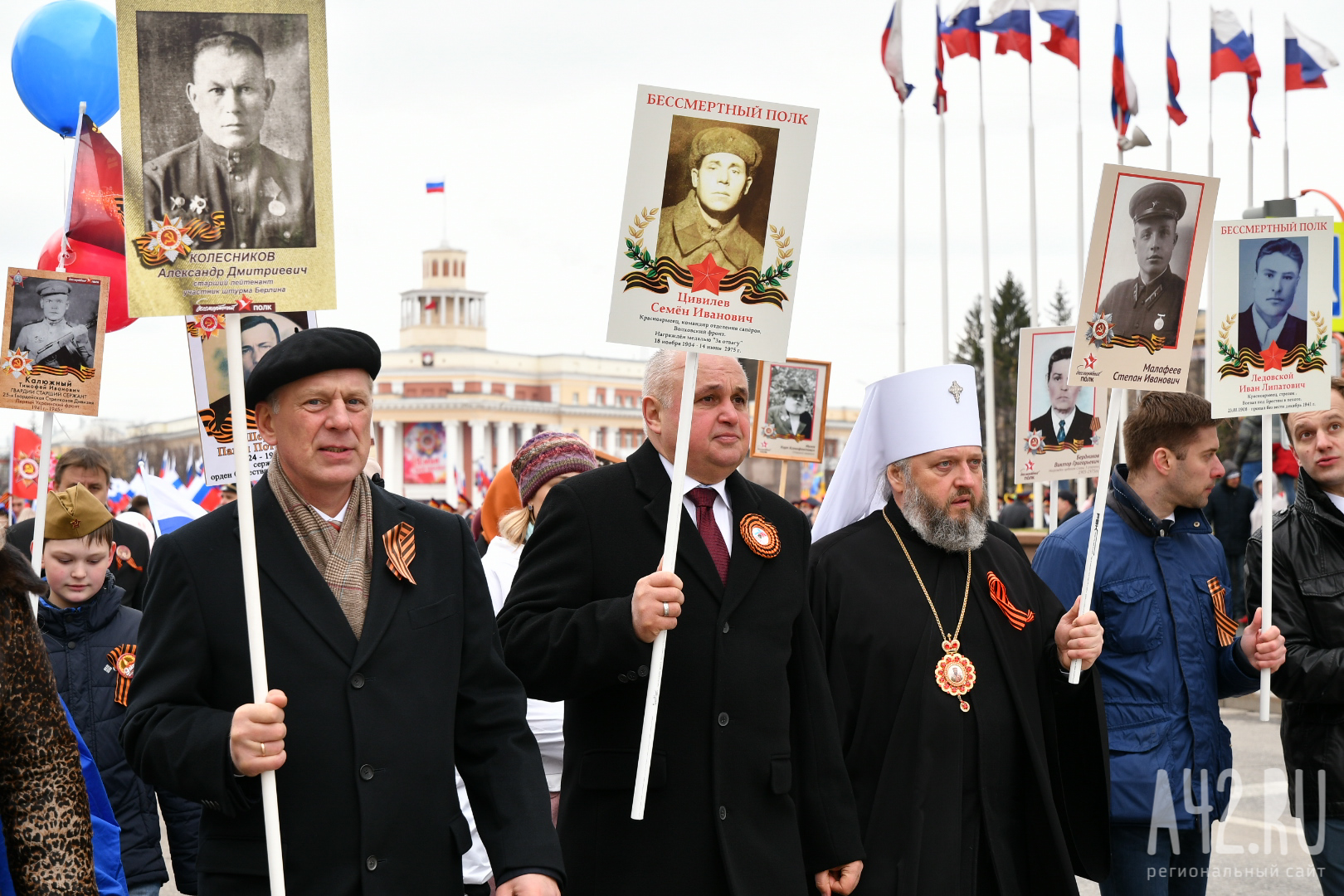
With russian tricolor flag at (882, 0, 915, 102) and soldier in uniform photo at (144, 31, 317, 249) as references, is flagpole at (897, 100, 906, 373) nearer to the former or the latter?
russian tricolor flag at (882, 0, 915, 102)

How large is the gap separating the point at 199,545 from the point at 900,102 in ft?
70.5

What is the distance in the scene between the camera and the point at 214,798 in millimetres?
2637

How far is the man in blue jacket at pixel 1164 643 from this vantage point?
423 centimetres

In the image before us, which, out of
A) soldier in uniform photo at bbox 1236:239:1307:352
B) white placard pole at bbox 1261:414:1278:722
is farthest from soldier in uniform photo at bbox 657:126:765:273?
soldier in uniform photo at bbox 1236:239:1307:352

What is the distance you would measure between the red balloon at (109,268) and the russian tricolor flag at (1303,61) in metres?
19.6

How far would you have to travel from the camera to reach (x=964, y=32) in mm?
22875

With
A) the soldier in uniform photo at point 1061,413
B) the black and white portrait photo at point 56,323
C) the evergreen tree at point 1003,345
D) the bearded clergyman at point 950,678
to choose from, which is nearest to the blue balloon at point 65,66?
the black and white portrait photo at point 56,323

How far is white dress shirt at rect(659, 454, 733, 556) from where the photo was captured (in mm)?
3635

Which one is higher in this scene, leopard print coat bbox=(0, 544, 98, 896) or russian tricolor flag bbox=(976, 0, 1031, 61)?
russian tricolor flag bbox=(976, 0, 1031, 61)

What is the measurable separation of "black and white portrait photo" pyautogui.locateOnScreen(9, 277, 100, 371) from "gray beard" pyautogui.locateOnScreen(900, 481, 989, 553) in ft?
9.68

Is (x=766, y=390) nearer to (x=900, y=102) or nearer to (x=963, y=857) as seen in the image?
(x=963, y=857)

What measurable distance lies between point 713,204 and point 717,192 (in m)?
0.03

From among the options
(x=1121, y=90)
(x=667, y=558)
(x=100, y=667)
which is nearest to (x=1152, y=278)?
(x=667, y=558)

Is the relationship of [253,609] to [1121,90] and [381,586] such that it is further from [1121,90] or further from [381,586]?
[1121,90]
